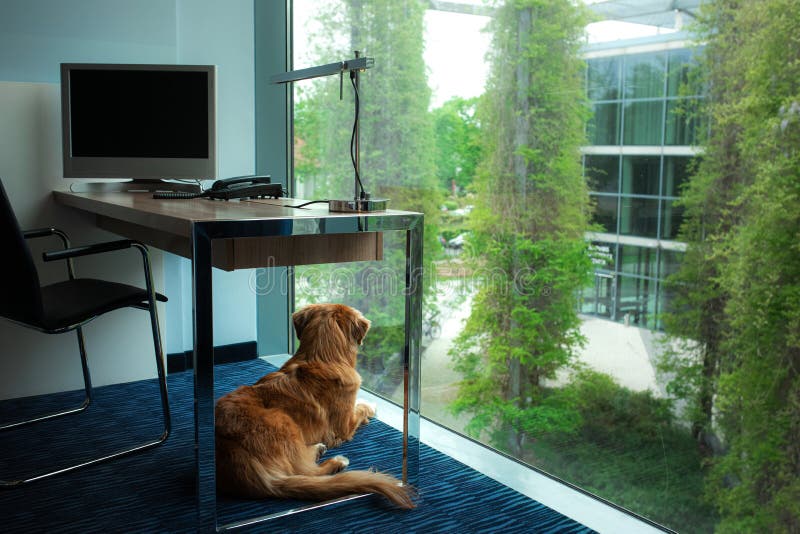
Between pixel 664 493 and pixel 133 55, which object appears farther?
pixel 133 55

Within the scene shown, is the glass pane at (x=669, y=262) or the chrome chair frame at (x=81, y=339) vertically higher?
the glass pane at (x=669, y=262)

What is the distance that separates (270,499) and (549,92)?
5.20 feet

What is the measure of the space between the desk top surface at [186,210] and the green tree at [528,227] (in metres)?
0.61

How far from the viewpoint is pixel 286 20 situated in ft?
12.1

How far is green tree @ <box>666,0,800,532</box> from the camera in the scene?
175 centimetres

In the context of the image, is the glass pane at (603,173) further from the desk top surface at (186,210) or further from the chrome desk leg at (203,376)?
the chrome desk leg at (203,376)

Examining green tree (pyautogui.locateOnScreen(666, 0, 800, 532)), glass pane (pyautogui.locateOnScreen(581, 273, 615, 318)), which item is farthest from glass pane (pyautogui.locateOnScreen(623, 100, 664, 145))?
glass pane (pyautogui.locateOnScreen(581, 273, 615, 318))

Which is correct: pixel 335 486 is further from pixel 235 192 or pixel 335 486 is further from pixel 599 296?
pixel 235 192

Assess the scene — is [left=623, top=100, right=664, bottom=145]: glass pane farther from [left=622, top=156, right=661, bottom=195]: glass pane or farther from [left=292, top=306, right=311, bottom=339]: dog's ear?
[left=292, top=306, right=311, bottom=339]: dog's ear

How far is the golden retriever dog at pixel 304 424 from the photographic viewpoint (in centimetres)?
207

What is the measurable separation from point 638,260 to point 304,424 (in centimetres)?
112

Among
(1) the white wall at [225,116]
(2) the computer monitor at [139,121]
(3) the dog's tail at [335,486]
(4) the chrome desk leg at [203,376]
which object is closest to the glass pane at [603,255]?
(3) the dog's tail at [335,486]

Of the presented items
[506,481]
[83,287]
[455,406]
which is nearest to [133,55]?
[83,287]

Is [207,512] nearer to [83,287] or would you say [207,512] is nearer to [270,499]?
[270,499]
